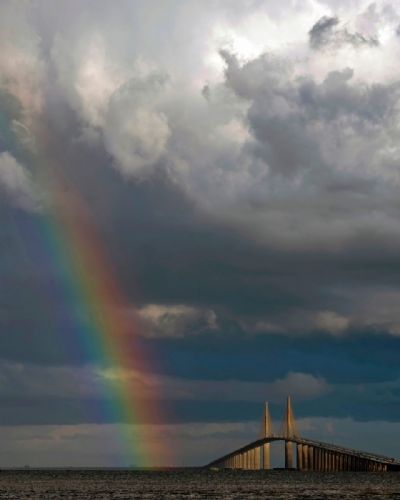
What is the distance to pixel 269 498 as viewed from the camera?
9869 cm

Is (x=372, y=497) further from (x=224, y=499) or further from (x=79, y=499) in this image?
(x=79, y=499)

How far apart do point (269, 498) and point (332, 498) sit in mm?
6612

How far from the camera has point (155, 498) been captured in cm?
10225

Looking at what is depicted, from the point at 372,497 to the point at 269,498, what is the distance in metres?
11.5

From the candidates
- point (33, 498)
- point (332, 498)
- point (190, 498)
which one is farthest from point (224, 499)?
Answer: point (33, 498)

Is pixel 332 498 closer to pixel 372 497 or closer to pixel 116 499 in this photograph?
pixel 372 497

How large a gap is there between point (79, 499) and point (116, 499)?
3995 mm

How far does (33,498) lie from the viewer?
335 feet

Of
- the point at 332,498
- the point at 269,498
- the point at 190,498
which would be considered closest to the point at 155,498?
the point at 190,498

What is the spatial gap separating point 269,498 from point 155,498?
12.6 metres

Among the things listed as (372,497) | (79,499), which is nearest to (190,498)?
(79,499)

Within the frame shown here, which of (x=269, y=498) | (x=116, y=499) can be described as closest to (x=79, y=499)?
(x=116, y=499)

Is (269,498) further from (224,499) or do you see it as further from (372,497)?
(372,497)

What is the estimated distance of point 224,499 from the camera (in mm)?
99438
